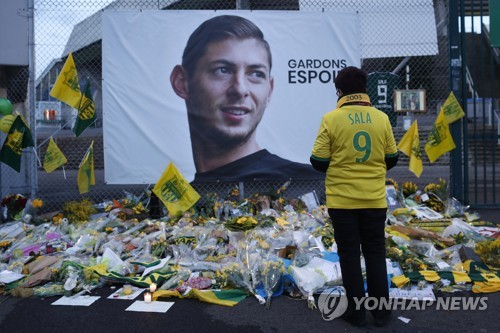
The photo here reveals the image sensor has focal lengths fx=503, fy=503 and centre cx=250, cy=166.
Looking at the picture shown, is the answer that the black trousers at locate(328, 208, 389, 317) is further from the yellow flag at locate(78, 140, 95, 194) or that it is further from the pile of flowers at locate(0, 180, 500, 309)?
the yellow flag at locate(78, 140, 95, 194)

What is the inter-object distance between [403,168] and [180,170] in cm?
723

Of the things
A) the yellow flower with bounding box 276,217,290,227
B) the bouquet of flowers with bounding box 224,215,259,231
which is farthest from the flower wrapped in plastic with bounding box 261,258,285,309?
the yellow flower with bounding box 276,217,290,227

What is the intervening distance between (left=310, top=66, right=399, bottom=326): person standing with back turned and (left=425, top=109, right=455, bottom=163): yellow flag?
4.10 meters

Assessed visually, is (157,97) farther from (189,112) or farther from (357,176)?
(357,176)

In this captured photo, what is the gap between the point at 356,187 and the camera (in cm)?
362

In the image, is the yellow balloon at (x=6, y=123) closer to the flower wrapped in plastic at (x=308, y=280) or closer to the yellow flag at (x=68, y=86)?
the yellow flag at (x=68, y=86)

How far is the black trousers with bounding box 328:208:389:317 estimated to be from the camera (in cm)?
364

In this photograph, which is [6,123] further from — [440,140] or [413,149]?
[440,140]

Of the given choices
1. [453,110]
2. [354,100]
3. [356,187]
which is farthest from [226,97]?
[356,187]

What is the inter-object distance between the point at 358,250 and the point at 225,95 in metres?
4.30

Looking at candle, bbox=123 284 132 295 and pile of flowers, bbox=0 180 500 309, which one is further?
pile of flowers, bbox=0 180 500 309

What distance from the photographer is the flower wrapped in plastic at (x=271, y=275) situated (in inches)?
170

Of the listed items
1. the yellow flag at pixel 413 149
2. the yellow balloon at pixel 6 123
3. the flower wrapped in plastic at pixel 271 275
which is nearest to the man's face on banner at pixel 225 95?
the yellow flag at pixel 413 149

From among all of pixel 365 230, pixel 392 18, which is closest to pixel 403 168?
pixel 392 18
